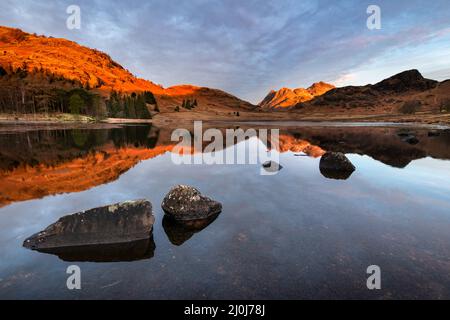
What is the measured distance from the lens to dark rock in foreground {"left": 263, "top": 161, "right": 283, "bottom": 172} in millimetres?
20464

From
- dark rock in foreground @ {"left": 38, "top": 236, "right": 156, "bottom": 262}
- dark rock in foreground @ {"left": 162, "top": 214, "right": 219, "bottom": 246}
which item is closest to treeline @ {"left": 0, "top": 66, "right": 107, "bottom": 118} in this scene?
dark rock in foreground @ {"left": 162, "top": 214, "right": 219, "bottom": 246}

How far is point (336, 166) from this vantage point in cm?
1961

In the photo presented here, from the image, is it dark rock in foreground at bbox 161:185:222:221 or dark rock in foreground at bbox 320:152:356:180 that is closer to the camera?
dark rock in foreground at bbox 161:185:222:221

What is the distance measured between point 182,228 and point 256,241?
308 cm

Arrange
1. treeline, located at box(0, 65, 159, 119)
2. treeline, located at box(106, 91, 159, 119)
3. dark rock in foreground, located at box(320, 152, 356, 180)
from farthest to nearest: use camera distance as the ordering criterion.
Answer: treeline, located at box(106, 91, 159, 119) < treeline, located at box(0, 65, 159, 119) < dark rock in foreground, located at box(320, 152, 356, 180)

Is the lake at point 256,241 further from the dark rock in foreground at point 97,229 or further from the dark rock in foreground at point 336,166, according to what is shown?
the dark rock in foreground at point 336,166

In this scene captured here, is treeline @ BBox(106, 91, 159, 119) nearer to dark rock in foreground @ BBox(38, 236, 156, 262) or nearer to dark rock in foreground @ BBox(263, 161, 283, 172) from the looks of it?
dark rock in foreground @ BBox(263, 161, 283, 172)

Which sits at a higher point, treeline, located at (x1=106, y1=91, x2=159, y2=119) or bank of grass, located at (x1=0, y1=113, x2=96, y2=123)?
treeline, located at (x1=106, y1=91, x2=159, y2=119)

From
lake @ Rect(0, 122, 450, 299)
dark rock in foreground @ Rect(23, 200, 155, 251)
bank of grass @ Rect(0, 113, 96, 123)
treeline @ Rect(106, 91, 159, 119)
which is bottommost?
lake @ Rect(0, 122, 450, 299)

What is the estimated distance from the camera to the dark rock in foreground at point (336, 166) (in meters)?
18.6

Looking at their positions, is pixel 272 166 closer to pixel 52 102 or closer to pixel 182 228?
pixel 182 228

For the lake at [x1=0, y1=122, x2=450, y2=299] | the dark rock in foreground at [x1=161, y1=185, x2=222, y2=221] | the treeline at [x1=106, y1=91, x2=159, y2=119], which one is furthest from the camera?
the treeline at [x1=106, y1=91, x2=159, y2=119]

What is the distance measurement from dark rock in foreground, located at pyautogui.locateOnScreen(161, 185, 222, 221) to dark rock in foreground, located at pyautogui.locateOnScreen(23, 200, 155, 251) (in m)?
1.51
